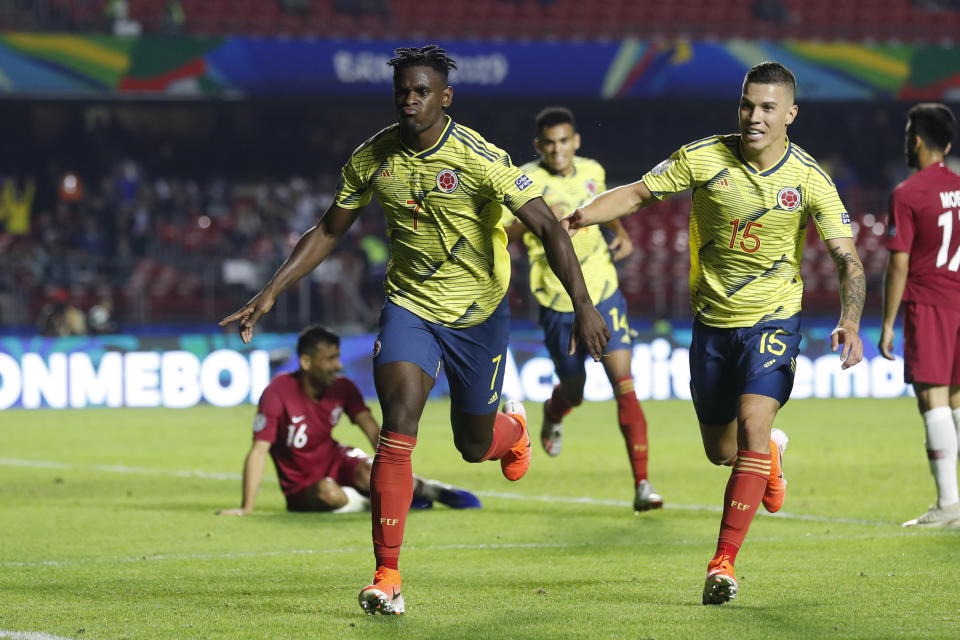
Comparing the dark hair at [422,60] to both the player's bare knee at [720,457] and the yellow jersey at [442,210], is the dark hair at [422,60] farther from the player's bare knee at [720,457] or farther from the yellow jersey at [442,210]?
the player's bare knee at [720,457]

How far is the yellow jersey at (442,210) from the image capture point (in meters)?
6.16

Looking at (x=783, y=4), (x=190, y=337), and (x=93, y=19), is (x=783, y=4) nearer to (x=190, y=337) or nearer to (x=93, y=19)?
(x=93, y=19)

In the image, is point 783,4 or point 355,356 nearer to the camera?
point 355,356

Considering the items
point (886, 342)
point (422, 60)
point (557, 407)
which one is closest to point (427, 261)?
point (422, 60)

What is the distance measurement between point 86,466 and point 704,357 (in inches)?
317

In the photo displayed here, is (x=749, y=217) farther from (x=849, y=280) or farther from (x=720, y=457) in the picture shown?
(x=720, y=457)

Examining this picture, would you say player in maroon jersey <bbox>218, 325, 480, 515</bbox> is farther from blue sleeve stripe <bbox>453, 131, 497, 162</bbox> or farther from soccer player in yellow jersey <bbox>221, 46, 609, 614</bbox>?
blue sleeve stripe <bbox>453, 131, 497, 162</bbox>

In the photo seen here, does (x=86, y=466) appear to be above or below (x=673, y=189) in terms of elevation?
below

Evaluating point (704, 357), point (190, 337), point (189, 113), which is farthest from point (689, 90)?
point (704, 357)

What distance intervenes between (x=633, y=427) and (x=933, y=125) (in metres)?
2.63

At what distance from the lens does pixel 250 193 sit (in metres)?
30.5

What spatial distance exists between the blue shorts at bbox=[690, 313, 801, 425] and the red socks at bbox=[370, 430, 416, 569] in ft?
4.91

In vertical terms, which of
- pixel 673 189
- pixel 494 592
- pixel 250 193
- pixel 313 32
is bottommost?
pixel 494 592

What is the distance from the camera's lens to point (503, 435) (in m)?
7.43
